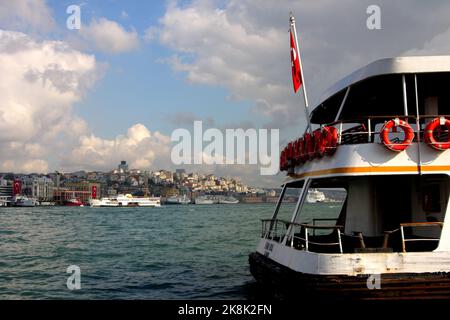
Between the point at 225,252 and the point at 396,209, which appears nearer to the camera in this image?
the point at 396,209

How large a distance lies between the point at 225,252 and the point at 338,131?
1724 cm

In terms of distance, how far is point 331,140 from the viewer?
34.7 feet

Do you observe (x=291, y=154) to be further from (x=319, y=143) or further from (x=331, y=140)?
(x=331, y=140)

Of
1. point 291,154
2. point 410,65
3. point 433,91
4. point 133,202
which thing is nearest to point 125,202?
point 133,202

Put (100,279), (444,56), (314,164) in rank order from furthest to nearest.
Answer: (100,279)
(314,164)
(444,56)

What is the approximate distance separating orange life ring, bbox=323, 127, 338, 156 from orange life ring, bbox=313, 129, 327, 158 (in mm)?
82

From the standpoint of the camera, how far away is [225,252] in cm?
2692

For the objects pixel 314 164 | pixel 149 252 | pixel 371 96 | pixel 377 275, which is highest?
pixel 371 96

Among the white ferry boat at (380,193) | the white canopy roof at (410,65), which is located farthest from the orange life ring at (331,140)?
the white canopy roof at (410,65)

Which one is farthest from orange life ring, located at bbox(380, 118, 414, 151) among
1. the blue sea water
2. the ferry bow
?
the blue sea water

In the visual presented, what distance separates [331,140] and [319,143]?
0.40 meters

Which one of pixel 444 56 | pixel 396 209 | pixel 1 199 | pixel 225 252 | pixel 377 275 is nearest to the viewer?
pixel 377 275
